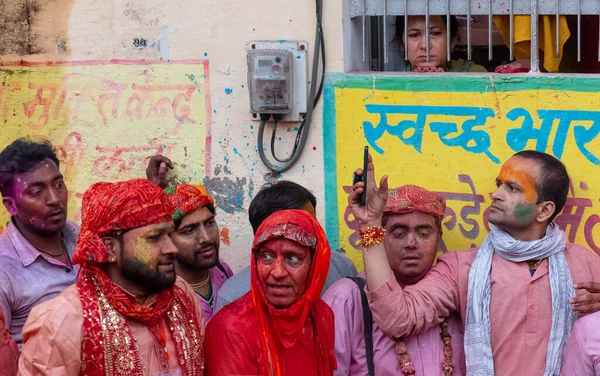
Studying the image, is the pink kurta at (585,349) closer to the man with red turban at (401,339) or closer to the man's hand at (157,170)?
the man with red turban at (401,339)

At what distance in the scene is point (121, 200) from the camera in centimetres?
407

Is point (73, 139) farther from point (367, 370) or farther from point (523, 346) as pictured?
point (523, 346)

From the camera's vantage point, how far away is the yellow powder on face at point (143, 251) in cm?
412

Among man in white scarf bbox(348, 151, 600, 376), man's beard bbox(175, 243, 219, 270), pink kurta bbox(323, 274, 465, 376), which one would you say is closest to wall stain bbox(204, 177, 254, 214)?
man's beard bbox(175, 243, 219, 270)

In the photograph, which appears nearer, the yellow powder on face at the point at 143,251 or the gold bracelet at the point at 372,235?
the yellow powder on face at the point at 143,251

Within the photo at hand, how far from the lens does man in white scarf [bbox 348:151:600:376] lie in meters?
Answer: 4.70

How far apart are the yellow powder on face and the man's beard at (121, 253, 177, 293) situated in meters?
0.02

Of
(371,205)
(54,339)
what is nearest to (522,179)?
(371,205)

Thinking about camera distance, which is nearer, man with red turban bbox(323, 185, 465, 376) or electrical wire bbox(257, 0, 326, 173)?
man with red turban bbox(323, 185, 465, 376)

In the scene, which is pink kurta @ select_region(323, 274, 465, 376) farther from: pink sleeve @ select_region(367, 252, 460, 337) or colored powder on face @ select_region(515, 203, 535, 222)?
colored powder on face @ select_region(515, 203, 535, 222)

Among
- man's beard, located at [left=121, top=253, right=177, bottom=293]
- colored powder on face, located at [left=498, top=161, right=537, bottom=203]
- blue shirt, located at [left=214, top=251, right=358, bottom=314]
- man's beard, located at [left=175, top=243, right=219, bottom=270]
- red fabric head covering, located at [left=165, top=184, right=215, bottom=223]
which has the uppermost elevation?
colored powder on face, located at [left=498, top=161, right=537, bottom=203]

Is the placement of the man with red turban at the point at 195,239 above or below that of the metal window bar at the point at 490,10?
below

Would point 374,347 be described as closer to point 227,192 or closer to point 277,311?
point 277,311

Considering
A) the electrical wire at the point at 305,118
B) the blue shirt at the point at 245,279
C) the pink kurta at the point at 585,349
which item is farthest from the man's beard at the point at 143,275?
the electrical wire at the point at 305,118
